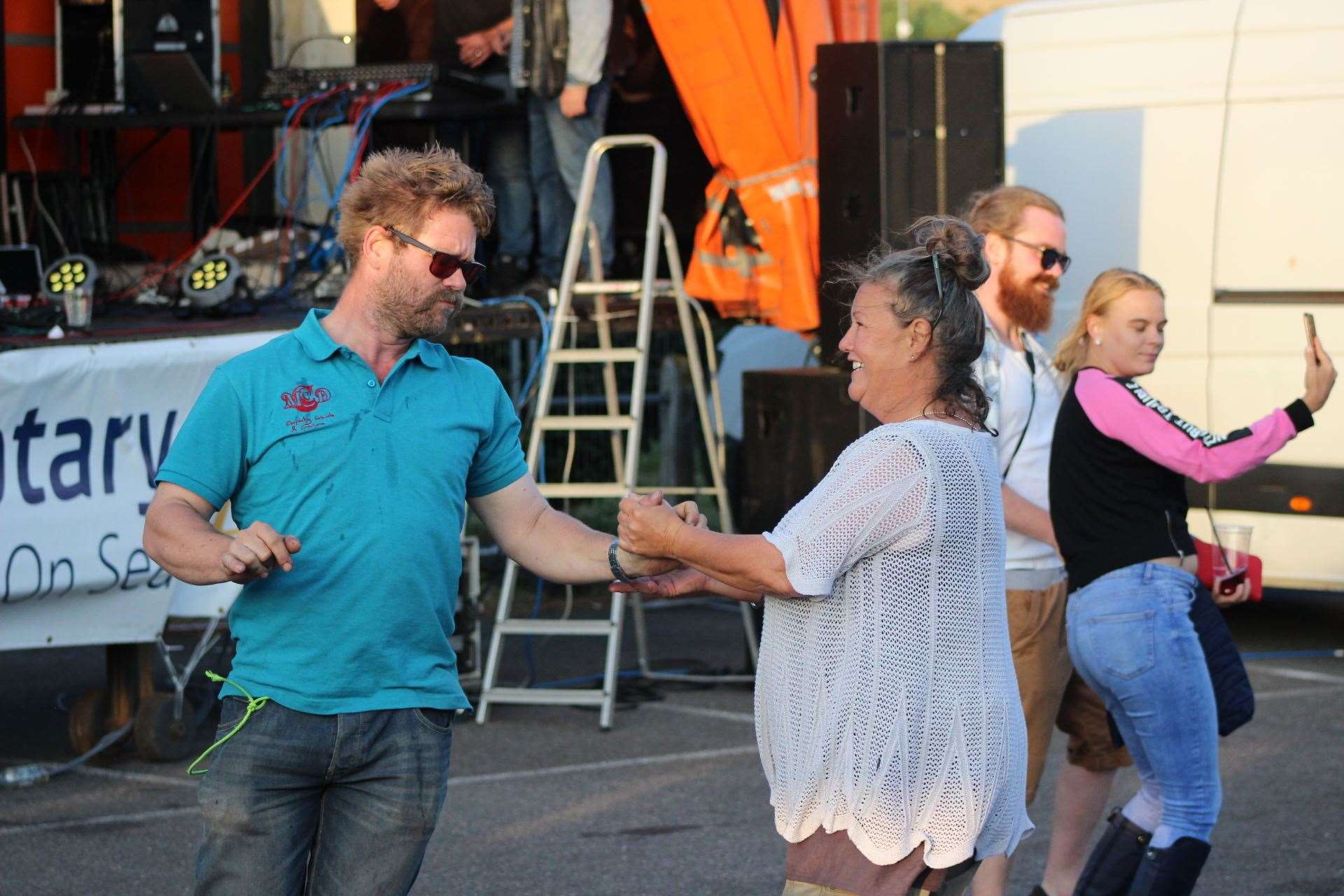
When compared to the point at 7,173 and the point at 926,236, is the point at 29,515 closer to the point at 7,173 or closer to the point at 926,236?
the point at 926,236

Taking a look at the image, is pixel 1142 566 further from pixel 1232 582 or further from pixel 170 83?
pixel 170 83

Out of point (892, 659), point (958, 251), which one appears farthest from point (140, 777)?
point (958, 251)

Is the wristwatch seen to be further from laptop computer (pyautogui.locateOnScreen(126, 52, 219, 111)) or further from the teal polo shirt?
laptop computer (pyautogui.locateOnScreen(126, 52, 219, 111))

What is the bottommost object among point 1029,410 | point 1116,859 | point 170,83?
point 1116,859

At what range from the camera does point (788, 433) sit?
772cm

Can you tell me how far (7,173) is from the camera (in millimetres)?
10961

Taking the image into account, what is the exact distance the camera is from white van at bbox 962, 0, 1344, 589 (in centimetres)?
796

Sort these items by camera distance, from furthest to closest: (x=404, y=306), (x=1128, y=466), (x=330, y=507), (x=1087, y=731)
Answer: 1. (x=1087, y=731)
2. (x=1128, y=466)
3. (x=404, y=306)
4. (x=330, y=507)

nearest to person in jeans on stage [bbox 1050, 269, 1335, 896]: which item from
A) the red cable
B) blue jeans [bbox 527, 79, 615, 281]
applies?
blue jeans [bbox 527, 79, 615, 281]

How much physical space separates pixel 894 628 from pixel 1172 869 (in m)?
1.70

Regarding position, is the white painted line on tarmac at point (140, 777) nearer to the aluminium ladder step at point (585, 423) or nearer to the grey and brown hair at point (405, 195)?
the aluminium ladder step at point (585, 423)

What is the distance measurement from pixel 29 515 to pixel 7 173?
5.79 meters

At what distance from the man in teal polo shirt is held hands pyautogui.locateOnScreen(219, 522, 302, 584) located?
81 mm

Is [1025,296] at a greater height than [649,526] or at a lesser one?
greater
